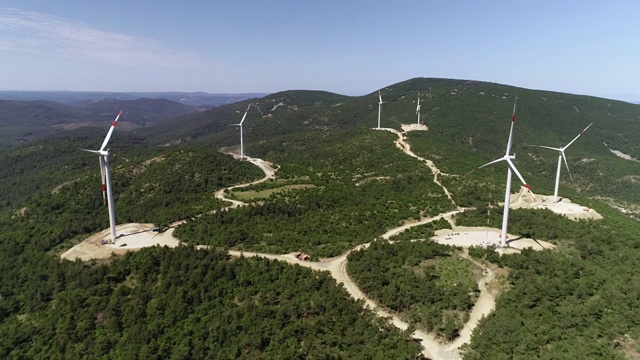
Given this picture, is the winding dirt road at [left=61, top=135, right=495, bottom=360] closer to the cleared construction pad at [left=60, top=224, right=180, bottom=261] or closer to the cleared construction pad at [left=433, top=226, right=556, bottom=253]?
the cleared construction pad at [left=60, top=224, right=180, bottom=261]

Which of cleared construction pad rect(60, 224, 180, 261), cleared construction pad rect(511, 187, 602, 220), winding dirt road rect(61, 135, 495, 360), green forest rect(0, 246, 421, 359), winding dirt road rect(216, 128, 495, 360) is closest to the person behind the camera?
winding dirt road rect(216, 128, 495, 360)

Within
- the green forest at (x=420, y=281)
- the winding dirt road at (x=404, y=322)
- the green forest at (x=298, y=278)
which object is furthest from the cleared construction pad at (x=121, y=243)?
the green forest at (x=420, y=281)

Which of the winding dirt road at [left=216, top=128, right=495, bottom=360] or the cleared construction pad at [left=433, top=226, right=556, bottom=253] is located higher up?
the cleared construction pad at [left=433, top=226, right=556, bottom=253]

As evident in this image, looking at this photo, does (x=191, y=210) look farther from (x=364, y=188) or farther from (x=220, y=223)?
(x=364, y=188)

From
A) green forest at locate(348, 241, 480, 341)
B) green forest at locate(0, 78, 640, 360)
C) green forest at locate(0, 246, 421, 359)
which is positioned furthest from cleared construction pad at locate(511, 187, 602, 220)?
green forest at locate(0, 246, 421, 359)

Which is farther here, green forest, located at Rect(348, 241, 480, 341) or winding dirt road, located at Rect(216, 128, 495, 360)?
green forest, located at Rect(348, 241, 480, 341)

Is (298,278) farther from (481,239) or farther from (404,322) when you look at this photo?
(481,239)

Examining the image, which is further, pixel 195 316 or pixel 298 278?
pixel 298 278

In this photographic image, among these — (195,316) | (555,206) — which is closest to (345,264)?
(195,316)

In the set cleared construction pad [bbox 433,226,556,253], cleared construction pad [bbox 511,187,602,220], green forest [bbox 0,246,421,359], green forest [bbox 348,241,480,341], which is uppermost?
cleared construction pad [bbox 511,187,602,220]

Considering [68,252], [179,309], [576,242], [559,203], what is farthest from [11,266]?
[559,203]

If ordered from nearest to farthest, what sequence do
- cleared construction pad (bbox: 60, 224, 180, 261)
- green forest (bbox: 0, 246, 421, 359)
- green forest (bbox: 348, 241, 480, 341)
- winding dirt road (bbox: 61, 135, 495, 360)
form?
winding dirt road (bbox: 61, 135, 495, 360), green forest (bbox: 0, 246, 421, 359), green forest (bbox: 348, 241, 480, 341), cleared construction pad (bbox: 60, 224, 180, 261)

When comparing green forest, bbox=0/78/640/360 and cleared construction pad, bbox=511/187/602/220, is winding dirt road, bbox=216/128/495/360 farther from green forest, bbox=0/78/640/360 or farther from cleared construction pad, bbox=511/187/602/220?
cleared construction pad, bbox=511/187/602/220
